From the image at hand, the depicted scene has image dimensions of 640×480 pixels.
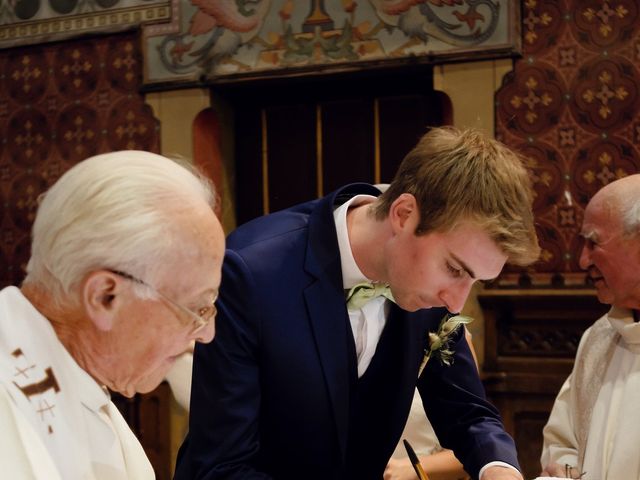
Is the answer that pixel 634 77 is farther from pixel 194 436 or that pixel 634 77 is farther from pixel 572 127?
pixel 194 436

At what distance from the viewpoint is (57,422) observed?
49.5 inches

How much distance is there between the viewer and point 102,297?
1.28 meters

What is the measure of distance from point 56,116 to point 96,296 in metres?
4.90

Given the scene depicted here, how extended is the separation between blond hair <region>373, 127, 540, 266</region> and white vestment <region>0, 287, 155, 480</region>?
92cm

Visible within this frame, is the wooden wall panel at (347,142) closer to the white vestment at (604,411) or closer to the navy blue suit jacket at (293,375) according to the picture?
the white vestment at (604,411)

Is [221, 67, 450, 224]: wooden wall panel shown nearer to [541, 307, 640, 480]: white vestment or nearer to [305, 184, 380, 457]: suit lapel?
[541, 307, 640, 480]: white vestment

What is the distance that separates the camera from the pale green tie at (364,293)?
2.08m

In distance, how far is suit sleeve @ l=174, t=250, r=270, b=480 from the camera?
1.85 meters

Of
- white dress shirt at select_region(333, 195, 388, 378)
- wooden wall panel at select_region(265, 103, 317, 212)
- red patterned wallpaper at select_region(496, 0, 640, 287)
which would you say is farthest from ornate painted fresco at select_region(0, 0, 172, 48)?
white dress shirt at select_region(333, 195, 388, 378)

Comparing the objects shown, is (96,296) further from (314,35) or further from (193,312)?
(314,35)

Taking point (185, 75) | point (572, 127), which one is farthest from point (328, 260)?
point (185, 75)

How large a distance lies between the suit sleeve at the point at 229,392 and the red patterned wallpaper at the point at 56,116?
383 cm

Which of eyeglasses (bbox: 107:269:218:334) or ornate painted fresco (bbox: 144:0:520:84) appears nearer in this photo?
eyeglasses (bbox: 107:269:218:334)

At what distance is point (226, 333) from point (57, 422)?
26.9 inches
